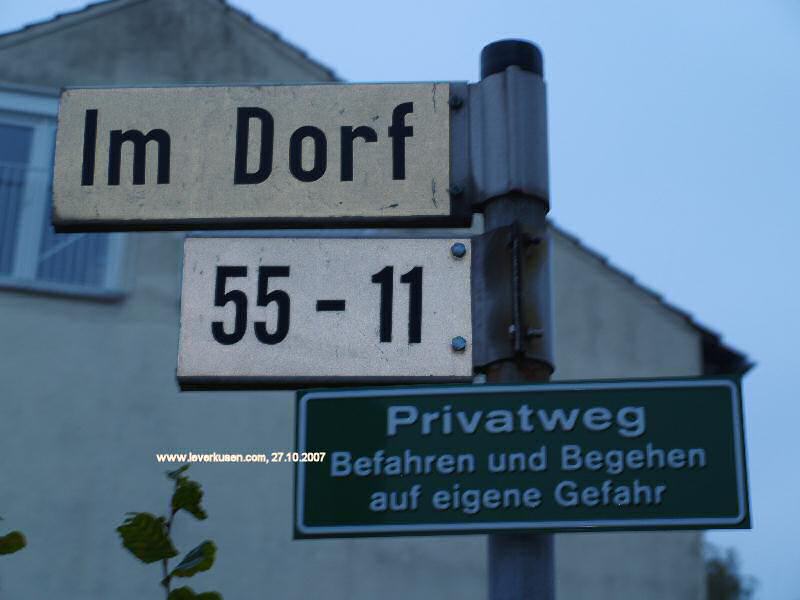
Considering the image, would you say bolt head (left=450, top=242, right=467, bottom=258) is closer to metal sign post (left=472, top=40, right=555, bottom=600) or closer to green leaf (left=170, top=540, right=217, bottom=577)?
metal sign post (left=472, top=40, right=555, bottom=600)

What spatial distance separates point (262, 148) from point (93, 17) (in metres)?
7.19

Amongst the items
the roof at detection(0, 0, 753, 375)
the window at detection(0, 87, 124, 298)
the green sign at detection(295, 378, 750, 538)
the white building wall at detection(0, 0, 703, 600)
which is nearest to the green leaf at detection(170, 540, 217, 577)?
the green sign at detection(295, 378, 750, 538)

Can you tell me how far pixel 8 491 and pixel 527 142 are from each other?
20.9ft

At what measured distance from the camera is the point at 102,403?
9.48 meters

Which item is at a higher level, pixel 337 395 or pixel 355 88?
pixel 355 88

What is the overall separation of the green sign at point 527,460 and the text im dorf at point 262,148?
30.1 inches

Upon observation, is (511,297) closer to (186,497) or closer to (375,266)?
(375,266)

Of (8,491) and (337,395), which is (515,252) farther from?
(8,491)

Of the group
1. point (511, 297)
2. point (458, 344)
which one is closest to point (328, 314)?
point (458, 344)

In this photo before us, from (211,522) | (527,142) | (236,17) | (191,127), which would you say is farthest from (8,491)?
(527,142)

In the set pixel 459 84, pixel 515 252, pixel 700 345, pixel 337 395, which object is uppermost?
pixel 700 345

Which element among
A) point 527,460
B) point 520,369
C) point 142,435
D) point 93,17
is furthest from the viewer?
point 93,17

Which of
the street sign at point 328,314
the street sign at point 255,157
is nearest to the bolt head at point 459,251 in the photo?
the street sign at point 328,314

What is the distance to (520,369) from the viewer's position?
3512 mm
